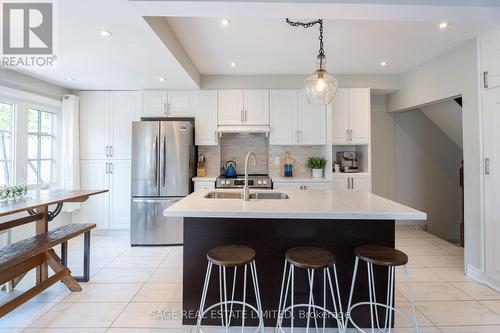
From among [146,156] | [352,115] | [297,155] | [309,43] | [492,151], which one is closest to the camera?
[492,151]

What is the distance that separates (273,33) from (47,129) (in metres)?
3.67

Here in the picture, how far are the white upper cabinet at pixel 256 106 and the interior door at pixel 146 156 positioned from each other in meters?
1.38

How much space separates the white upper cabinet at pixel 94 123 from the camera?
4238 mm

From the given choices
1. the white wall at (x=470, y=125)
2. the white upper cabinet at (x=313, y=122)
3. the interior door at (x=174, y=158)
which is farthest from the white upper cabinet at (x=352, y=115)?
the interior door at (x=174, y=158)

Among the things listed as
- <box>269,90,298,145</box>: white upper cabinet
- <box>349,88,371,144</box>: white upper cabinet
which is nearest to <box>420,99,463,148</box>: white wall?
<box>349,88,371,144</box>: white upper cabinet

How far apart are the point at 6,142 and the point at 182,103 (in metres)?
2.32

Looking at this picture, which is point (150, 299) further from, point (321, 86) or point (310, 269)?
point (321, 86)

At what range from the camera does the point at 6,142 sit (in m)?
3.30

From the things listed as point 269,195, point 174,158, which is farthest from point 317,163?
point 174,158

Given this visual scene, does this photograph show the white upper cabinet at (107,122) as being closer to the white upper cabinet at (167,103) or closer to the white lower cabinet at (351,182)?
the white upper cabinet at (167,103)

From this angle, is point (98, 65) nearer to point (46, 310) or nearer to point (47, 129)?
point (47, 129)

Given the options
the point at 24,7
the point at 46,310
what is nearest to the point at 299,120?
the point at 24,7

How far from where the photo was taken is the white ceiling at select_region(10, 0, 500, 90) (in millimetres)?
1862

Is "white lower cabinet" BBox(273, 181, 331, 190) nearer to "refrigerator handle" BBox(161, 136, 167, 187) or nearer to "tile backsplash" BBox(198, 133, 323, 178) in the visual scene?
"tile backsplash" BBox(198, 133, 323, 178)
